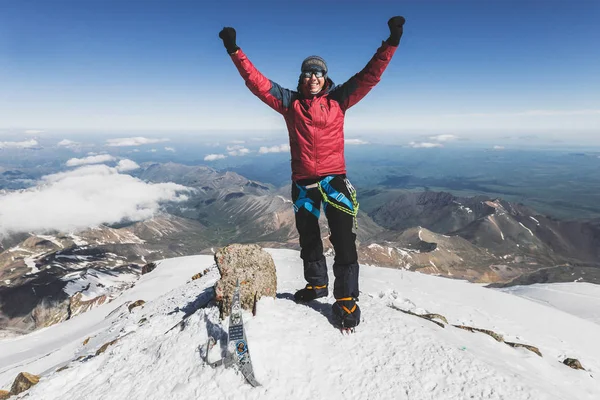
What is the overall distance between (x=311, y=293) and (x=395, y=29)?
7.64 metres

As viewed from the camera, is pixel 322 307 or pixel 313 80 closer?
pixel 313 80

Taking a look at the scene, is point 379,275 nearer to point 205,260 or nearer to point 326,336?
point 326,336

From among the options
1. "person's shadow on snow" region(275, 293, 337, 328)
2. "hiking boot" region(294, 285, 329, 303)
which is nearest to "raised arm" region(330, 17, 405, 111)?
"hiking boot" region(294, 285, 329, 303)

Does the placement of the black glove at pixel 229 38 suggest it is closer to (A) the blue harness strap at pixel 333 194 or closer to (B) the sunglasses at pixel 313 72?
(B) the sunglasses at pixel 313 72

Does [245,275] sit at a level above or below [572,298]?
above

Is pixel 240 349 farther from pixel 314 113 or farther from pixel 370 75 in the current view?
pixel 370 75

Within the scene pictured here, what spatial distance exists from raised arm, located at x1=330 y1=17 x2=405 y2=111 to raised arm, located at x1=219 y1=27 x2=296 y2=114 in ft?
4.22

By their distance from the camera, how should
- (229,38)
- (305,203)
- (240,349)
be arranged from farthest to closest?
(305,203), (229,38), (240,349)

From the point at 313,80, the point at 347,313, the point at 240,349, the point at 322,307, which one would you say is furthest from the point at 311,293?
the point at 313,80

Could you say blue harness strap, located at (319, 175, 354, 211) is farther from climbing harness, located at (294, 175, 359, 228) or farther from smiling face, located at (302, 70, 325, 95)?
smiling face, located at (302, 70, 325, 95)

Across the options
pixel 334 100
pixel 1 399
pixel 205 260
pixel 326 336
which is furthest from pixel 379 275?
pixel 205 260

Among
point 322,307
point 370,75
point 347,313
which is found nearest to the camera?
point 370,75

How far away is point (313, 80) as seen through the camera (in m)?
7.50

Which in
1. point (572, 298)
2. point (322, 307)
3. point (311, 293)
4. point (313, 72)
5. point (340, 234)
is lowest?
point (572, 298)
